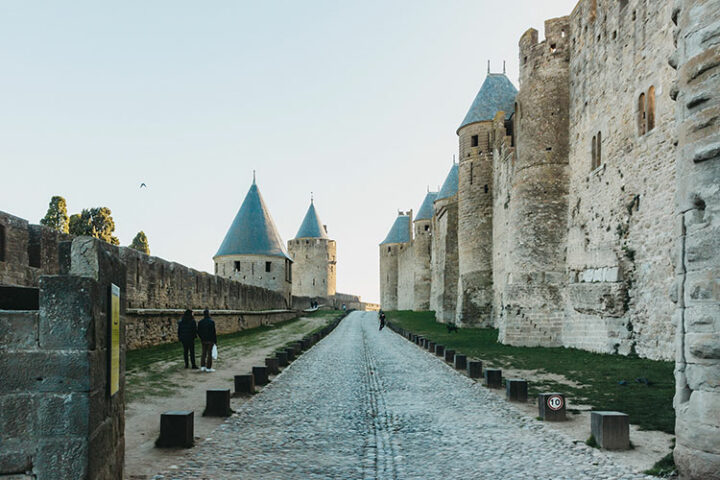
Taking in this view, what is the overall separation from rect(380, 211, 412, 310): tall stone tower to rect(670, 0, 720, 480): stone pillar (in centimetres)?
6390

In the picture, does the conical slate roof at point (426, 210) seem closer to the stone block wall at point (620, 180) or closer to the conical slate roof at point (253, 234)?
the conical slate roof at point (253, 234)

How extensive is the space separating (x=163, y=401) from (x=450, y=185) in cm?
3759

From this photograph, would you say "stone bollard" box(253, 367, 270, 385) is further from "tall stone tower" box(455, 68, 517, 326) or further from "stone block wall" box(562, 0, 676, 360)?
"tall stone tower" box(455, 68, 517, 326)

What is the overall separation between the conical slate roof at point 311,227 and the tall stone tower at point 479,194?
138 ft

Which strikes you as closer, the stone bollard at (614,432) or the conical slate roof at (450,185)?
the stone bollard at (614,432)

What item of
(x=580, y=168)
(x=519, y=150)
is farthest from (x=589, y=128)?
(x=519, y=150)

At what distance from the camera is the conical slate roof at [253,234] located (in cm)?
4675

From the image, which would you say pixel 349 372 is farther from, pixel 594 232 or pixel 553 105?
pixel 553 105

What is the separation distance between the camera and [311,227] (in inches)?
2822

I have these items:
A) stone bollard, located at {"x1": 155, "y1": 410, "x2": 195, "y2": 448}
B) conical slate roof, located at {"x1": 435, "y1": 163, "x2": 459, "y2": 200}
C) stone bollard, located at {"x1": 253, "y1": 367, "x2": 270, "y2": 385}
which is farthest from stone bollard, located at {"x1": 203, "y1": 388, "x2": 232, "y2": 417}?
conical slate roof, located at {"x1": 435, "y1": 163, "x2": 459, "y2": 200}

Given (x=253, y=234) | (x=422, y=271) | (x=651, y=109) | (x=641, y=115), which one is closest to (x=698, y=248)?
(x=651, y=109)

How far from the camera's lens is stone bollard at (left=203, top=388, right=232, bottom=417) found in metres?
7.23

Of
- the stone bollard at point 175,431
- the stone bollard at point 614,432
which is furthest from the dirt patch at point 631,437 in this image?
the stone bollard at point 175,431

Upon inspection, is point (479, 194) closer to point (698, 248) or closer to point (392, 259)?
point (698, 248)
